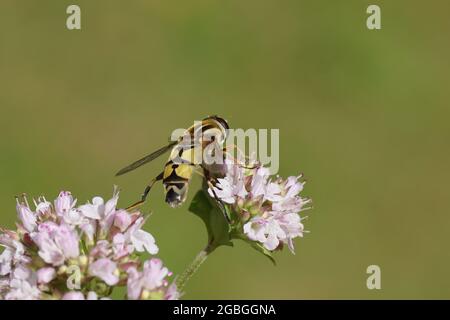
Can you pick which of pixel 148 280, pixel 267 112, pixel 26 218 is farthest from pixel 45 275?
pixel 267 112

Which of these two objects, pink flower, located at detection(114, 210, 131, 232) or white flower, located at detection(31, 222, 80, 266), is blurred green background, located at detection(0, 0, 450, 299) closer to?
pink flower, located at detection(114, 210, 131, 232)

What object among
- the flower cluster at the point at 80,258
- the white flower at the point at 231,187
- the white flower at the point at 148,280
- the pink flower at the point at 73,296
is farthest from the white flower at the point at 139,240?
the white flower at the point at 231,187

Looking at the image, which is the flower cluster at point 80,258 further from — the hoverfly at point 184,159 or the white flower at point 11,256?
the hoverfly at point 184,159

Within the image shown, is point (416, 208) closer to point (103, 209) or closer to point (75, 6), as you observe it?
point (75, 6)

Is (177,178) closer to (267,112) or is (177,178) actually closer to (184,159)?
(184,159)
